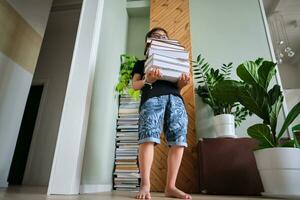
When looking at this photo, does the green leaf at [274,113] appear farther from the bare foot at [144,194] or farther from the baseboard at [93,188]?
the baseboard at [93,188]

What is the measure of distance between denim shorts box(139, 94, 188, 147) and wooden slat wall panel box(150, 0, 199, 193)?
84 centimetres

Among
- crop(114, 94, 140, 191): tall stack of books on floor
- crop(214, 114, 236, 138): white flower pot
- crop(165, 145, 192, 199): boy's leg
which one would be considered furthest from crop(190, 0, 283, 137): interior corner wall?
crop(165, 145, 192, 199): boy's leg

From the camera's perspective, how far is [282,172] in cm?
128

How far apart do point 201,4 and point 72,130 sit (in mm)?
2431

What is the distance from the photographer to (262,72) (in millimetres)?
1438

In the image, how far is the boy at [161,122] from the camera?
1.15 meters

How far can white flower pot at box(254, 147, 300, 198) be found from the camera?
1.26 metres

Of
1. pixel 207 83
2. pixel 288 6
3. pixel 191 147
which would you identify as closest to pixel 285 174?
pixel 191 147

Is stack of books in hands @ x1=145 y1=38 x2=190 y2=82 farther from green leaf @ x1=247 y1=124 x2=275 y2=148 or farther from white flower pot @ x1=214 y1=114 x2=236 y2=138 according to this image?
white flower pot @ x1=214 y1=114 x2=236 y2=138

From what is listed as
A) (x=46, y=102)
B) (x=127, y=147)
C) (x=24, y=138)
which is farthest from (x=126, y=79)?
(x=24, y=138)

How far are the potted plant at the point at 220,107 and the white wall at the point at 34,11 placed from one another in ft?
6.24

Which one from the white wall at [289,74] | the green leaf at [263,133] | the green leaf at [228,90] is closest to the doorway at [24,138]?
the green leaf at [228,90]

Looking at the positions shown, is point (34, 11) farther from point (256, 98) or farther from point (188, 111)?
point (256, 98)

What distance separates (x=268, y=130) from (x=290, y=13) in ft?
9.95
